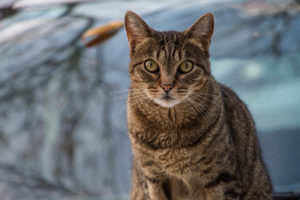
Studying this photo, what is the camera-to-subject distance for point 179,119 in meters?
1.24

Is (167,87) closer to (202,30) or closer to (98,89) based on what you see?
(202,30)

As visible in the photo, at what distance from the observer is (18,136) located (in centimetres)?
214

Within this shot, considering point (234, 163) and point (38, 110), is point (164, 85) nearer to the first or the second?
point (234, 163)

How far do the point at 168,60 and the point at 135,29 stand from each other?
0.17 meters

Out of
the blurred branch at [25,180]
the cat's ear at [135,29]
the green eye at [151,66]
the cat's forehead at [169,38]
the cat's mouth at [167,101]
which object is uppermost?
the cat's ear at [135,29]

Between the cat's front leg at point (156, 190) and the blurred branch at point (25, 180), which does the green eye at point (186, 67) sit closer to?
the cat's front leg at point (156, 190)

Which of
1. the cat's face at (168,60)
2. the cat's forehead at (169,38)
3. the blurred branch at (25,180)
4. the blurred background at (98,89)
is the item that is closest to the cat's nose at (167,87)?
the cat's face at (168,60)

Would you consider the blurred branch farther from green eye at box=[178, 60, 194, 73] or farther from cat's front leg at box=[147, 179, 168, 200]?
green eye at box=[178, 60, 194, 73]

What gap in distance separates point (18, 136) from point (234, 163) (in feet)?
4.55

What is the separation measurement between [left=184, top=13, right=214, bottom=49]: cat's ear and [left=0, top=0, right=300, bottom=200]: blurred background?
72 cm

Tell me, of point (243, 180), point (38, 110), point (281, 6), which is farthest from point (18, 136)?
point (281, 6)

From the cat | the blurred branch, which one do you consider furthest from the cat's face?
the blurred branch

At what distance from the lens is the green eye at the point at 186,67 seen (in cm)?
121

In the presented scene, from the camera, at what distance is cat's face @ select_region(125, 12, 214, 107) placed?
3.86 feet
